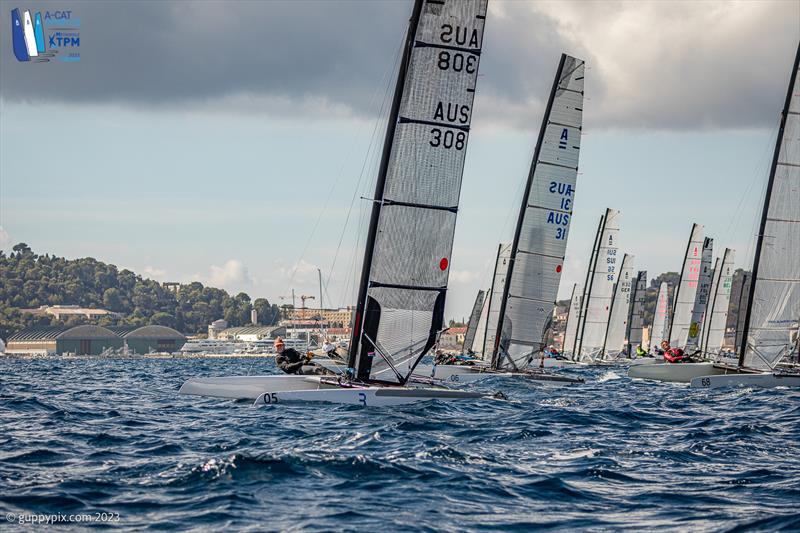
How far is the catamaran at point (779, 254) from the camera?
27.3 meters

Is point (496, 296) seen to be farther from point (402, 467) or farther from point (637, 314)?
point (402, 467)

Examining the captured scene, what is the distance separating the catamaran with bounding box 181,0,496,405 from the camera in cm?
1836

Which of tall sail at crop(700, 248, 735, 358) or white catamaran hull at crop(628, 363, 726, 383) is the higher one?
tall sail at crop(700, 248, 735, 358)

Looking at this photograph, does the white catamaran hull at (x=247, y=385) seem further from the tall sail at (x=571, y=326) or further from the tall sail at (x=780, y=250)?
the tall sail at (x=571, y=326)

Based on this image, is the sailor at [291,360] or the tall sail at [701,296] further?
the tall sail at [701,296]

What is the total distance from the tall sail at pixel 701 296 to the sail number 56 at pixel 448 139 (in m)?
40.1

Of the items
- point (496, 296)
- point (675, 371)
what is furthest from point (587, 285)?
point (675, 371)

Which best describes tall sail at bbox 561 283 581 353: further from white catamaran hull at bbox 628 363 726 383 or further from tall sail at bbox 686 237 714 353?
white catamaran hull at bbox 628 363 726 383

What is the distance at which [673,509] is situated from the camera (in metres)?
9.20

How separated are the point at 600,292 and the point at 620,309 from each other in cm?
723

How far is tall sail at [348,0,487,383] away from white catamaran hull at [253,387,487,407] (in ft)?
5.28

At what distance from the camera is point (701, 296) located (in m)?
57.0

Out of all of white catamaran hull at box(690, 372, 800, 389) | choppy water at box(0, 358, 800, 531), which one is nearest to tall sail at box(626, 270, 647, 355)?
white catamaran hull at box(690, 372, 800, 389)

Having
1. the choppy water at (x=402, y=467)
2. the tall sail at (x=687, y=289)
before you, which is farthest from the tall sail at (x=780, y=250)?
the tall sail at (x=687, y=289)
